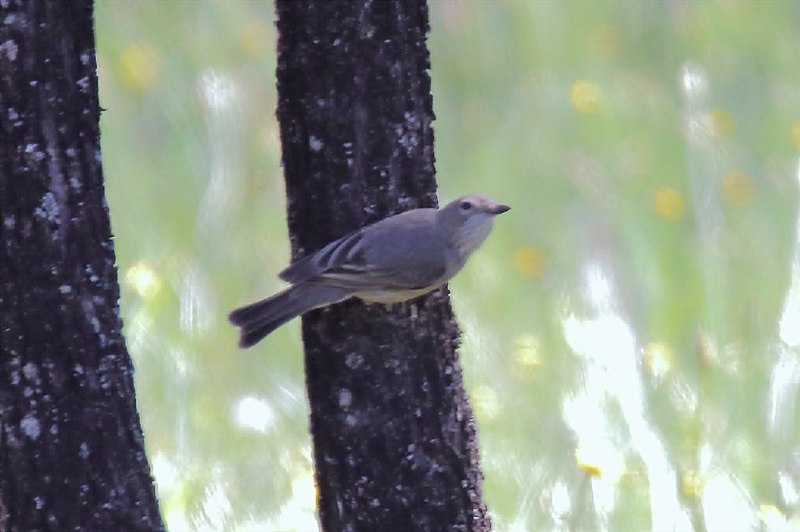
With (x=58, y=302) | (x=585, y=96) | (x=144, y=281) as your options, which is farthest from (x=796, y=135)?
(x=58, y=302)

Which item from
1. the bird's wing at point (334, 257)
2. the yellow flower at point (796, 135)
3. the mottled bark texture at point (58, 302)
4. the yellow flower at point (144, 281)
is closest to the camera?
the mottled bark texture at point (58, 302)

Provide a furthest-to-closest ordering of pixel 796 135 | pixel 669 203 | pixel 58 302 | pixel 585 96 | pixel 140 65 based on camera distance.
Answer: pixel 585 96
pixel 140 65
pixel 796 135
pixel 669 203
pixel 58 302

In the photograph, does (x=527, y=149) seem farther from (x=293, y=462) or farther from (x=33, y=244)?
(x=33, y=244)

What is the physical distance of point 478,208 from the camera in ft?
12.0

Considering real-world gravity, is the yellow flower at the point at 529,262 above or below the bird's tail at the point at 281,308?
below

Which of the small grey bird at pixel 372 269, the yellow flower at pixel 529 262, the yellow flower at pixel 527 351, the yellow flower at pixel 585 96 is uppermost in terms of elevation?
the yellow flower at pixel 585 96

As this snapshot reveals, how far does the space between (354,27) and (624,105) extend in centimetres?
341

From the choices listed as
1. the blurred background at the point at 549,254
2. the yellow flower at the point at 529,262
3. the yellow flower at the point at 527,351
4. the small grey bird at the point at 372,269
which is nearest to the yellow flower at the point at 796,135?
the blurred background at the point at 549,254

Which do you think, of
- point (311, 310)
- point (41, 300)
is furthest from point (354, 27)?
point (41, 300)

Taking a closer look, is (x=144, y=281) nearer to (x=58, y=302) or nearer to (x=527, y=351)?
(x=527, y=351)

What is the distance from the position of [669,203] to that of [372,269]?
290 cm

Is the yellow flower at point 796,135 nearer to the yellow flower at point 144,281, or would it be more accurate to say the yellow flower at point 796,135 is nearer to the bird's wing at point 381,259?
the yellow flower at point 144,281

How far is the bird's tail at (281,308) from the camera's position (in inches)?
128

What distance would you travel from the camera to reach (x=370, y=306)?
3.28 m
